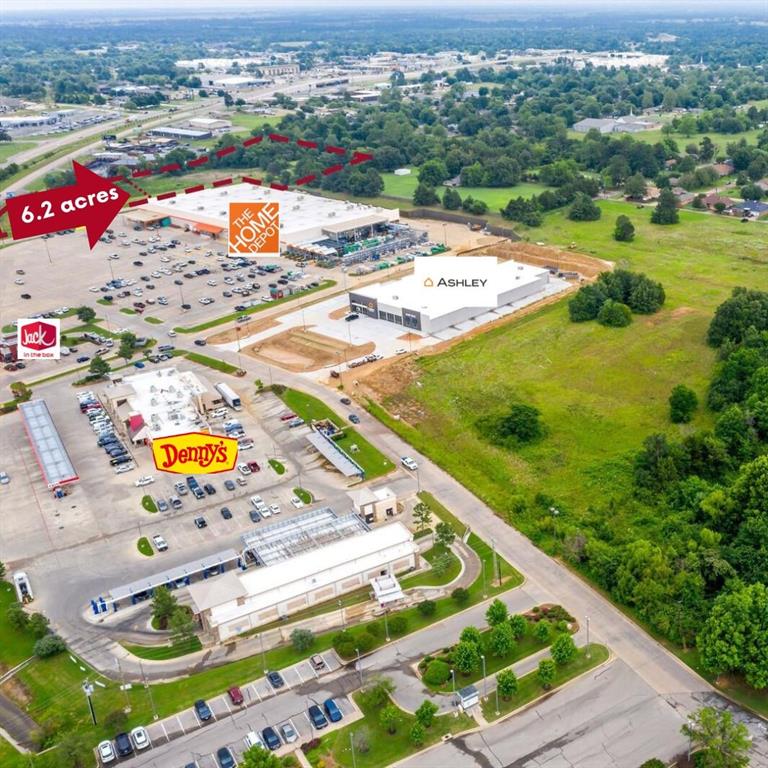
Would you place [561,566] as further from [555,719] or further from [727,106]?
[727,106]

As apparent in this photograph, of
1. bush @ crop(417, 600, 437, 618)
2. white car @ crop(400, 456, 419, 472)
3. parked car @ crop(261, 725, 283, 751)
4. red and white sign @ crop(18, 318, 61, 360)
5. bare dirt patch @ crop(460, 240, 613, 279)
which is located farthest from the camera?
bare dirt patch @ crop(460, 240, 613, 279)

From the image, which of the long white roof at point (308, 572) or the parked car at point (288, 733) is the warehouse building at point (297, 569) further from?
the parked car at point (288, 733)

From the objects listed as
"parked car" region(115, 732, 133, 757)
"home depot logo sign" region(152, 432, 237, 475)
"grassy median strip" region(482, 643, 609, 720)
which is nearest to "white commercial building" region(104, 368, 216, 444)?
"home depot logo sign" region(152, 432, 237, 475)

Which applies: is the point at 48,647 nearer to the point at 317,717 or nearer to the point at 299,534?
the point at 299,534

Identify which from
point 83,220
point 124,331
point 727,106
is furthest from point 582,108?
point 83,220

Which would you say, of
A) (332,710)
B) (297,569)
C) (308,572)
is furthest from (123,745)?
(308,572)

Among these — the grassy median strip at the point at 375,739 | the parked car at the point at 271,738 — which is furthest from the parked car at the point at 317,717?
the parked car at the point at 271,738

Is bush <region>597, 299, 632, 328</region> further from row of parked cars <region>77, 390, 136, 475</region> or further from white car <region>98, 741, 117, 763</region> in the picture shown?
white car <region>98, 741, 117, 763</region>
